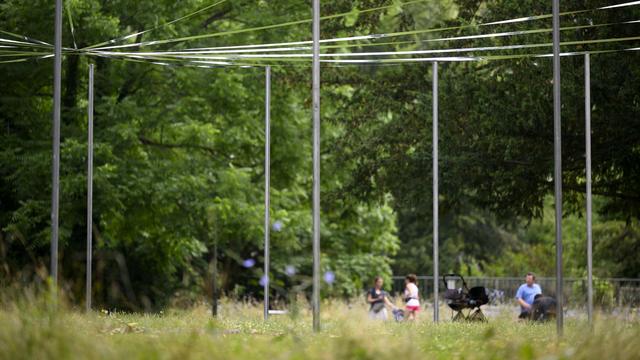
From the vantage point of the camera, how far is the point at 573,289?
3888 centimetres

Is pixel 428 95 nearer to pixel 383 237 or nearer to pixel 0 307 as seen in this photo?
pixel 383 237

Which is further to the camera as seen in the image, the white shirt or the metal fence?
the metal fence

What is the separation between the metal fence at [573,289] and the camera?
33938 millimetres

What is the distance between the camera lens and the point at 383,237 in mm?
41156

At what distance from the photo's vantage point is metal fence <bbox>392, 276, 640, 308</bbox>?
33.9 metres

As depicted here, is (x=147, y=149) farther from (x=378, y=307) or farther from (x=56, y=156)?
(x=56, y=156)

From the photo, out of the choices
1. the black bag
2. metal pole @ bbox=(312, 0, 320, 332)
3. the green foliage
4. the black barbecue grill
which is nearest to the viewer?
metal pole @ bbox=(312, 0, 320, 332)

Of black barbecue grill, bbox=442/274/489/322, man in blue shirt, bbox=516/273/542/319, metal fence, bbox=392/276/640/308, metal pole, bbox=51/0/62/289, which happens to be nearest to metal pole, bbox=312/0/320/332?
metal pole, bbox=51/0/62/289

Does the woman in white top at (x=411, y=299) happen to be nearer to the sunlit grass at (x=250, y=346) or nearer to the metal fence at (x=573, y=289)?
the metal fence at (x=573, y=289)

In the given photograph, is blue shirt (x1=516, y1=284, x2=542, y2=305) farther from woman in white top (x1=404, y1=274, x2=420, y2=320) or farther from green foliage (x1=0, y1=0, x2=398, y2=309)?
green foliage (x1=0, y1=0, x2=398, y2=309)

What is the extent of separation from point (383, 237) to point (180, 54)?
1703 cm

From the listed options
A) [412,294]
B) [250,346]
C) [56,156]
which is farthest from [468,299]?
[250,346]

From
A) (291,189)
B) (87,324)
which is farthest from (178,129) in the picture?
(87,324)

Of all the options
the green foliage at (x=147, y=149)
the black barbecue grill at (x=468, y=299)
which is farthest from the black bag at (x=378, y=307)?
the green foliage at (x=147, y=149)
